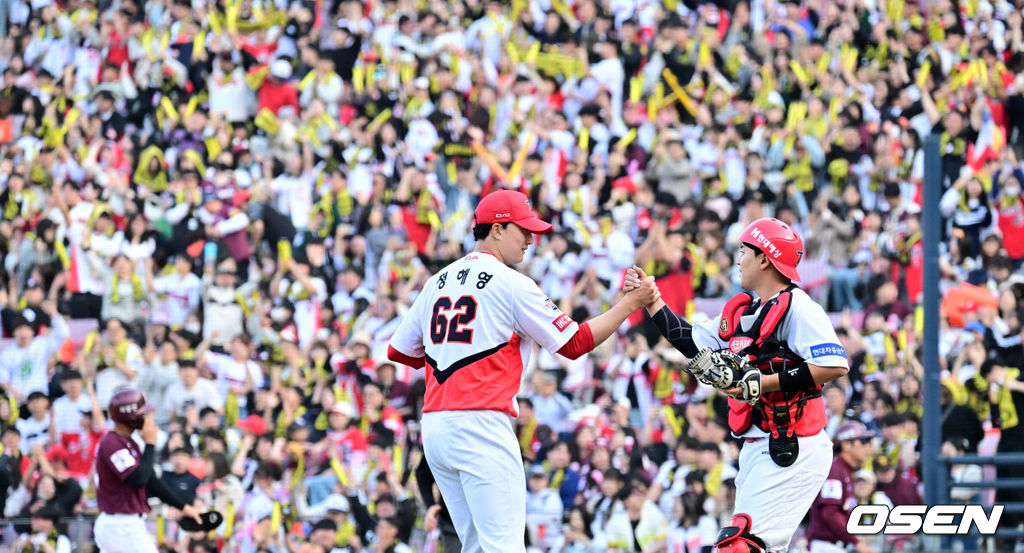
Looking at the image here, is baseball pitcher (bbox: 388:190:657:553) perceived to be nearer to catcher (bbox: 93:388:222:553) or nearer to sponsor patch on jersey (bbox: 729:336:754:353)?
sponsor patch on jersey (bbox: 729:336:754:353)

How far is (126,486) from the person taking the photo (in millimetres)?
9250

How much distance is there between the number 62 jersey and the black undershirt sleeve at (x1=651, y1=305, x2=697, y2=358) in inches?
23.0

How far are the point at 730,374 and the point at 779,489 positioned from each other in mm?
621

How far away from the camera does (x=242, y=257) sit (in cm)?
1611

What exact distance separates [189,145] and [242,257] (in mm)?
2476

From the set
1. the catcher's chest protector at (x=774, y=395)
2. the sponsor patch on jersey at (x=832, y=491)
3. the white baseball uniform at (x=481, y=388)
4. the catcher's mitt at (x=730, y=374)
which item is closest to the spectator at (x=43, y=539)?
the white baseball uniform at (x=481, y=388)

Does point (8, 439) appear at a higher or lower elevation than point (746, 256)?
lower

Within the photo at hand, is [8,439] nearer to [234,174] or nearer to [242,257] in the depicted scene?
[242,257]

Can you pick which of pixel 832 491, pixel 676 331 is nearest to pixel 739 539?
pixel 676 331

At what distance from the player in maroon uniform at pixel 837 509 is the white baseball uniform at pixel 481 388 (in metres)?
3.69

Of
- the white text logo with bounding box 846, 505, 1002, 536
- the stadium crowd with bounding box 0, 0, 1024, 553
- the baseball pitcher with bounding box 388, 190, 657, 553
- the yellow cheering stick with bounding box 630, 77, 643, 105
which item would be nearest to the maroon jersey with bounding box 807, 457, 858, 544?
the white text logo with bounding box 846, 505, 1002, 536

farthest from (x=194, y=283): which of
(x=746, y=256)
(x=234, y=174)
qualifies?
(x=746, y=256)

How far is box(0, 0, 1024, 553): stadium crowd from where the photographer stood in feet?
39.3

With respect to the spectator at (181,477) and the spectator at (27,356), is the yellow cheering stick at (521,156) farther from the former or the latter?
the spectator at (181,477)
